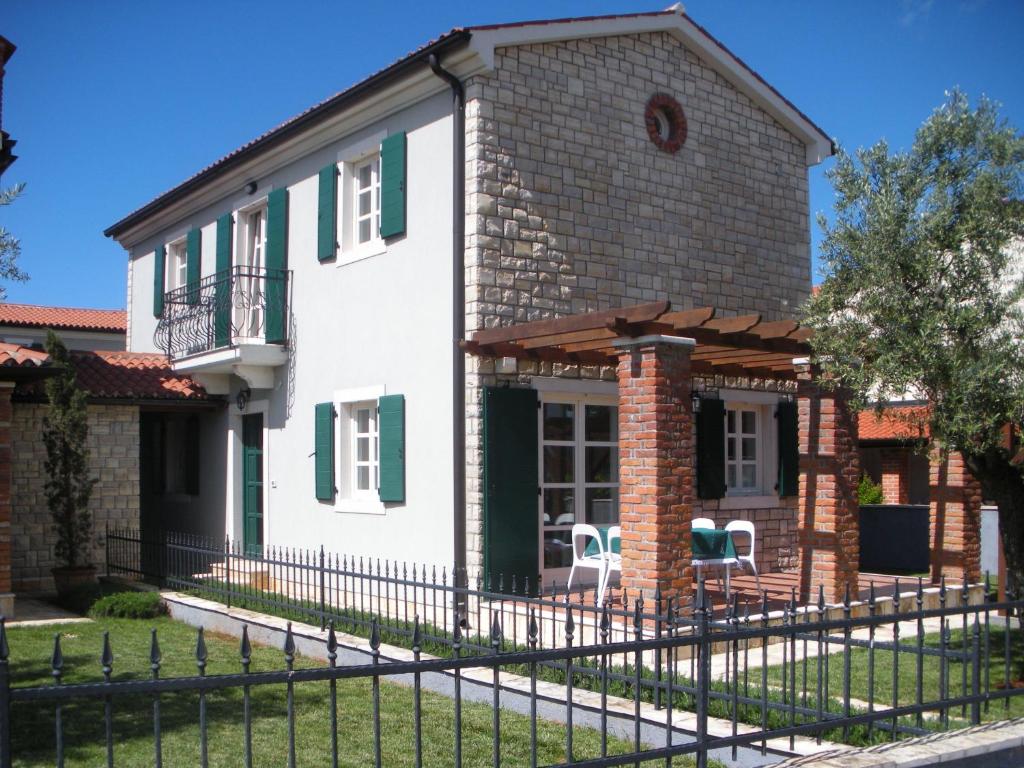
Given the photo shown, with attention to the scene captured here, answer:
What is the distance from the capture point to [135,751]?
253 inches

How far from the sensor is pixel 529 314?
11.2 m

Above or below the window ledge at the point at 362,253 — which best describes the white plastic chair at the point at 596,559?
below

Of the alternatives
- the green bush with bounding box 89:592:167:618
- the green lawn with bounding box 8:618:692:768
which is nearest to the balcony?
the green bush with bounding box 89:592:167:618

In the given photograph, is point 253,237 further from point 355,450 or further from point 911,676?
point 911,676

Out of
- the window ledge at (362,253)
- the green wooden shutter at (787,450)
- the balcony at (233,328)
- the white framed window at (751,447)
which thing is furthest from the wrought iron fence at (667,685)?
the balcony at (233,328)

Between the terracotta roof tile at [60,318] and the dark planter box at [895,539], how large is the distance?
18.8 meters

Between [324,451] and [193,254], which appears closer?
[324,451]

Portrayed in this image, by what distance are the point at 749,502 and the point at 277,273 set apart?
7097 millimetres

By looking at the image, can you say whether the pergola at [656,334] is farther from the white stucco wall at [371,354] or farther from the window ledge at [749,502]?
the window ledge at [749,502]

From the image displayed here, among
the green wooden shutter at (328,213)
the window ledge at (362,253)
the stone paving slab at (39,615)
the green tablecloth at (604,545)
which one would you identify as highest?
the green wooden shutter at (328,213)

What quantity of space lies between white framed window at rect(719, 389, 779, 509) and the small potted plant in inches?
337

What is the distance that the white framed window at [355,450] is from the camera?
494 inches

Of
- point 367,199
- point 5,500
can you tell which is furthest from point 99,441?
point 367,199

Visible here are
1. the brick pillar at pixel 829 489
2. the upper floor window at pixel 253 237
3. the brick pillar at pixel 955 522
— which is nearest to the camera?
the brick pillar at pixel 829 489
